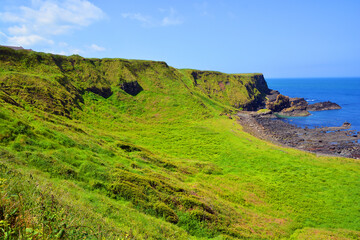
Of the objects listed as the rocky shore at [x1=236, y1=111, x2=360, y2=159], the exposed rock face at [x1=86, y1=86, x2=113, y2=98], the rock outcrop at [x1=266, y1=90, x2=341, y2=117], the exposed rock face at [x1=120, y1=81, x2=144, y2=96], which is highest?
the rock outcrop at [x1=266, y1=90, x2=341, y2=117]

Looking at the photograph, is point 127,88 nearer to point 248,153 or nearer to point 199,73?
point 248,153

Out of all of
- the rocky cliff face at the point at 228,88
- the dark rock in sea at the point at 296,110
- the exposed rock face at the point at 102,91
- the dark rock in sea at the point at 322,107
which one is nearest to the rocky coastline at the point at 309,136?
the dark rock in sea at the point at 296,110

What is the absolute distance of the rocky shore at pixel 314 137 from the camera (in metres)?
57.4

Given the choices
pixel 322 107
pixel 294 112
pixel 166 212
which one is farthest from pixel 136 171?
pixel 322 107

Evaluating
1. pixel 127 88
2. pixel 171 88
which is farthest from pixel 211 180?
pixel 171 88

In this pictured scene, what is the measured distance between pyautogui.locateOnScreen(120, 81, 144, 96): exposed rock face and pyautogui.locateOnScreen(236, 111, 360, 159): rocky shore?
1916 inches

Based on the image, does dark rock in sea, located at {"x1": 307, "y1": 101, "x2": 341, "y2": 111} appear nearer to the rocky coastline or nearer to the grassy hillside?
the rocky coastline

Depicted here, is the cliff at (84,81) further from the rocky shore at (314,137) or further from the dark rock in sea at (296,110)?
the rocky shore at (314,137)

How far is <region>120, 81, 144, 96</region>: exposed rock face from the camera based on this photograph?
274 ft

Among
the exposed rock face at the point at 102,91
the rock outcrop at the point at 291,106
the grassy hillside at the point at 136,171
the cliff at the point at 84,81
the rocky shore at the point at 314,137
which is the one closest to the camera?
the grassy hillside at the point at 136,171

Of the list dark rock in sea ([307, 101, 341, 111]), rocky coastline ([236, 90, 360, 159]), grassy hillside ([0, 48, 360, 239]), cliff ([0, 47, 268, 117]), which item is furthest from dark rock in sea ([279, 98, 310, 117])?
grassy hillside ([0, 48, 360, 239])

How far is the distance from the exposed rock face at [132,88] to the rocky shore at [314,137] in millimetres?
48678

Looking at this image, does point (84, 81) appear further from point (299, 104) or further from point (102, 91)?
point (299, 104)

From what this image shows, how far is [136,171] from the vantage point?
22.0 metres
